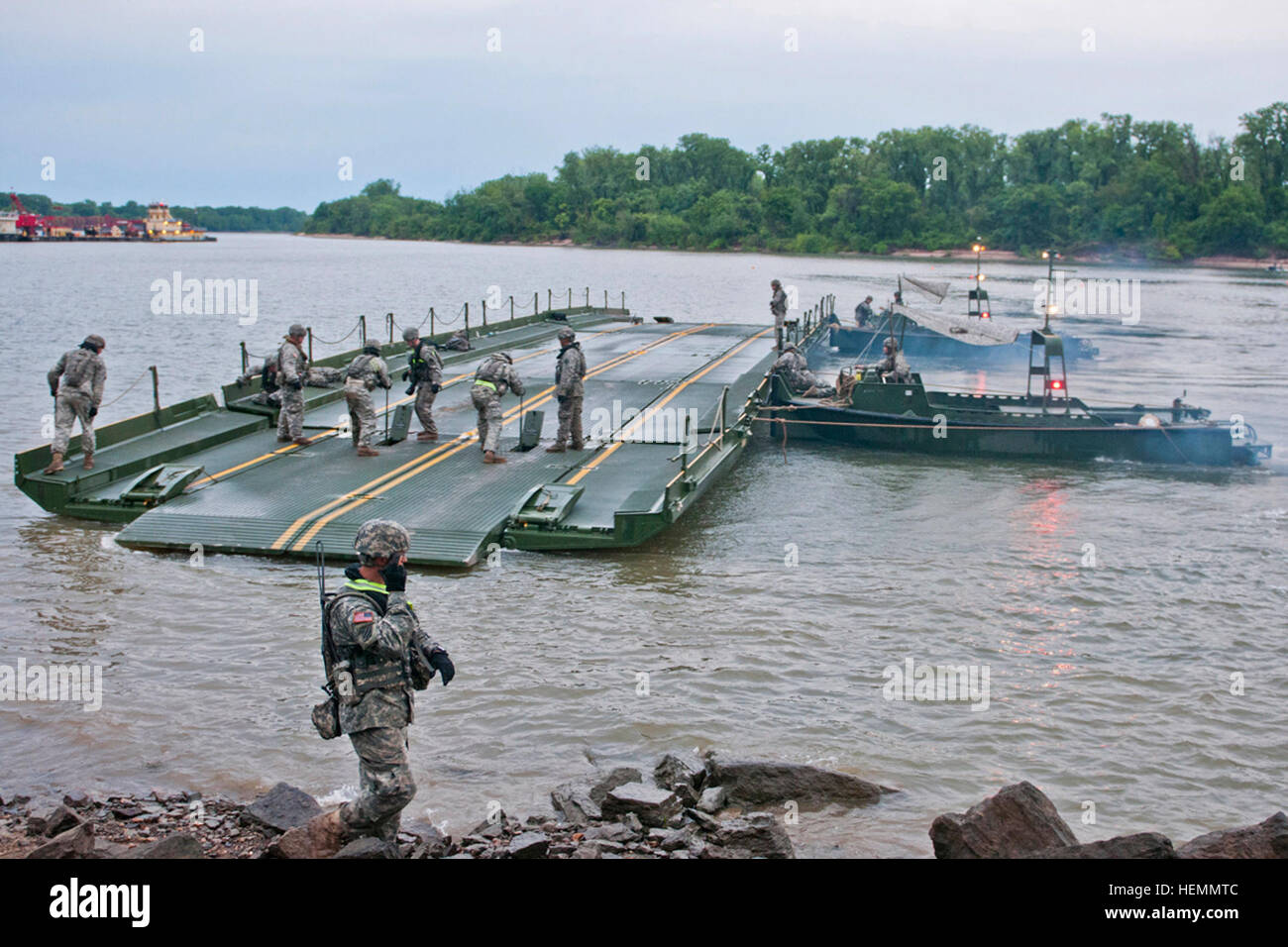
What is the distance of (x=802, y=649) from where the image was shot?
469 inches

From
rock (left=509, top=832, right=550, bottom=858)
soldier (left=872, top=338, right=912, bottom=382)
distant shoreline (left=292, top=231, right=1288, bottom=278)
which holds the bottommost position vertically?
rock (left=509, top=832, right=550, bottom=858)

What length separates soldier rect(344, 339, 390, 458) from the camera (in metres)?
15.8

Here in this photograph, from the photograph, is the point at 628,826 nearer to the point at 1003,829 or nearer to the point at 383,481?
the point at 1003,829

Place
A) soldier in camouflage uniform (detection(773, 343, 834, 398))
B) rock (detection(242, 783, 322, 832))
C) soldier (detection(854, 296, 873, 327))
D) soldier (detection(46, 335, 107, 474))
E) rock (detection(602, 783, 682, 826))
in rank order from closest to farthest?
rock (detection(242, 783, 322, 832)) → rock (detection(602, 783, 682, 826)) → soldier (detection(46, 335, 107, 474)) → soldier in camouflage uniform (detection(773, 343, 834, 398)) → soldier (detection(854, 296, 873, 327))

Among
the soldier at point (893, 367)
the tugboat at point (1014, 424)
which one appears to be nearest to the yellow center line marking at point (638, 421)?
the tugboat at point (1014, 424)

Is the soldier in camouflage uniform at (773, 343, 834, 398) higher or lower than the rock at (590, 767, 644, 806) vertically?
higher

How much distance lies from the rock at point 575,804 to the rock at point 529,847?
2.87ft

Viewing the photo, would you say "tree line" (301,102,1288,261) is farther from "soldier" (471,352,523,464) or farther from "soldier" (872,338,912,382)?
"soldier" (471,352,523,464)

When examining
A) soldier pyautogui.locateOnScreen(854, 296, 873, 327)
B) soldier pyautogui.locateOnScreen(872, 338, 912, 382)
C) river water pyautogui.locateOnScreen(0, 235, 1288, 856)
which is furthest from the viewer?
soldier pyautogui.locateOnScreen(854, 296, 873, 327)

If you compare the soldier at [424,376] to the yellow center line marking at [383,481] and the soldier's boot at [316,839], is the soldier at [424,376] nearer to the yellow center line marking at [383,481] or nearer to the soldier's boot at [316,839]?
the yellow center line marking at [383,481]

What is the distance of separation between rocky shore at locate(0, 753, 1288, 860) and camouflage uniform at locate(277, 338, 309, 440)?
29.8ft

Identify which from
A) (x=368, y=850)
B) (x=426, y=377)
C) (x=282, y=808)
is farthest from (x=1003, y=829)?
(x=426, y=377)

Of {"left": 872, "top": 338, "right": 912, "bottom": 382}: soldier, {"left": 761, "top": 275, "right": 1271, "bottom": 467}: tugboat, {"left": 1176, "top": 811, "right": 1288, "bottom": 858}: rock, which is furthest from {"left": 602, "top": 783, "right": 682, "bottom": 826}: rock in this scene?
{"left": 872, "top": 338, "right": 912, "bottom": 382}: soldier
